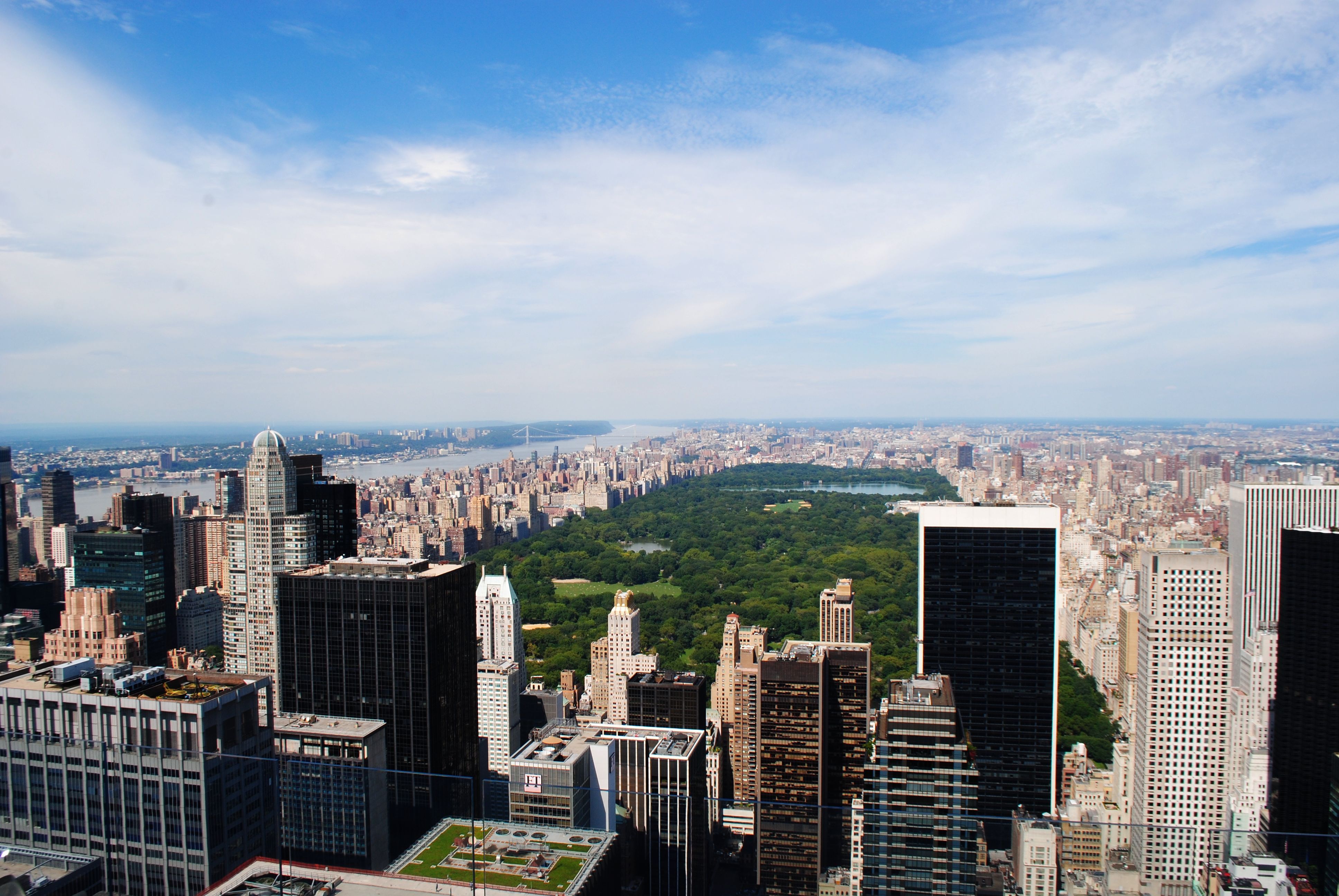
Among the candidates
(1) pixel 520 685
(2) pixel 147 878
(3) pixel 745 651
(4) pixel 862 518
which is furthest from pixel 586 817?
(4) pixel 862 518

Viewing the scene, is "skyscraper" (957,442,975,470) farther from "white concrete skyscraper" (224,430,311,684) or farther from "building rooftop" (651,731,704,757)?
"white concrete skyscraper" (224,430,311,684)

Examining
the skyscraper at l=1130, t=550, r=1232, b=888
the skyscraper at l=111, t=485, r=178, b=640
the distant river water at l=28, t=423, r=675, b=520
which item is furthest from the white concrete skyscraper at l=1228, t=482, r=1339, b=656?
the skyscraper at l=111, t=485, r=178, b=640

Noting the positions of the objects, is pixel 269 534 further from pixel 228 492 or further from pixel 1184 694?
pixel 1184 694

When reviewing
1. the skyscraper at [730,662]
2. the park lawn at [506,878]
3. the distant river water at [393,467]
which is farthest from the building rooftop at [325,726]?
the skyscraper at [730,662]

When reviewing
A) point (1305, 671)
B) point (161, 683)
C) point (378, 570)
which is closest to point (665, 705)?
point (378, 570)

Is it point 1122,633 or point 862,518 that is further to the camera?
point 862,518

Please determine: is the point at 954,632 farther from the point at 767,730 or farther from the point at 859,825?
the point at 859,825

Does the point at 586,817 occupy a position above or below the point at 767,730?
above
